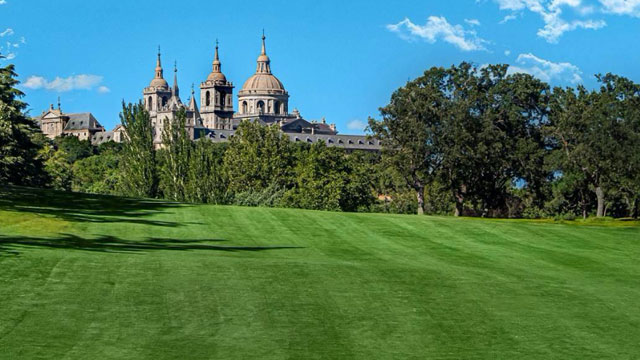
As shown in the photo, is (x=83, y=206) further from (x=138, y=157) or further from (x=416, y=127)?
(x=416, y=127)

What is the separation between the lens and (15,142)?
3091 inches

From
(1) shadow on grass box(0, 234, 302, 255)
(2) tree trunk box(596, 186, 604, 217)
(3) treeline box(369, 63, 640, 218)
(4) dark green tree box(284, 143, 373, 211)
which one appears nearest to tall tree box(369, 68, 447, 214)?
(3) treeline box(369, 63, 640, 218)

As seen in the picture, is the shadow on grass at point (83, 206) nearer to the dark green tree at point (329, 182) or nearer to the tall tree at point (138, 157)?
the tall tree at point (138, 157)

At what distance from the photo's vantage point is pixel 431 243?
40.3 meters

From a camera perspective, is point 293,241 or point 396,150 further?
point 396,150

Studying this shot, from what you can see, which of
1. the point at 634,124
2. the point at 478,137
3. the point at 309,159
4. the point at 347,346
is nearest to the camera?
the point at 347,346

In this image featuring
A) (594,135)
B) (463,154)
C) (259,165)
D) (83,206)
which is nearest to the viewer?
(83,206)

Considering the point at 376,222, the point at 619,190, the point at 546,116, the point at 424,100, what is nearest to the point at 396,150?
the point at 424,100

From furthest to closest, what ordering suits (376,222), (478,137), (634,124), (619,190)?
(619,190)
(478,137)
(634,124)
(376,222)

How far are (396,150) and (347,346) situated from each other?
3140 inches

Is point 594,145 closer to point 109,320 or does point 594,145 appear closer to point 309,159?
point 309,159

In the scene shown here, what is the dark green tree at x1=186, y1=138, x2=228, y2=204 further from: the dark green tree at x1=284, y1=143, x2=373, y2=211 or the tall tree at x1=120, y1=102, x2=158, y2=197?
the dark green tree at x1=284, y1=143, x2=373, y2=211

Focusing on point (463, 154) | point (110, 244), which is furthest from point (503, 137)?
point (110, 244)

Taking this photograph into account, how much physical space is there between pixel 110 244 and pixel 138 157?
55871 mm
